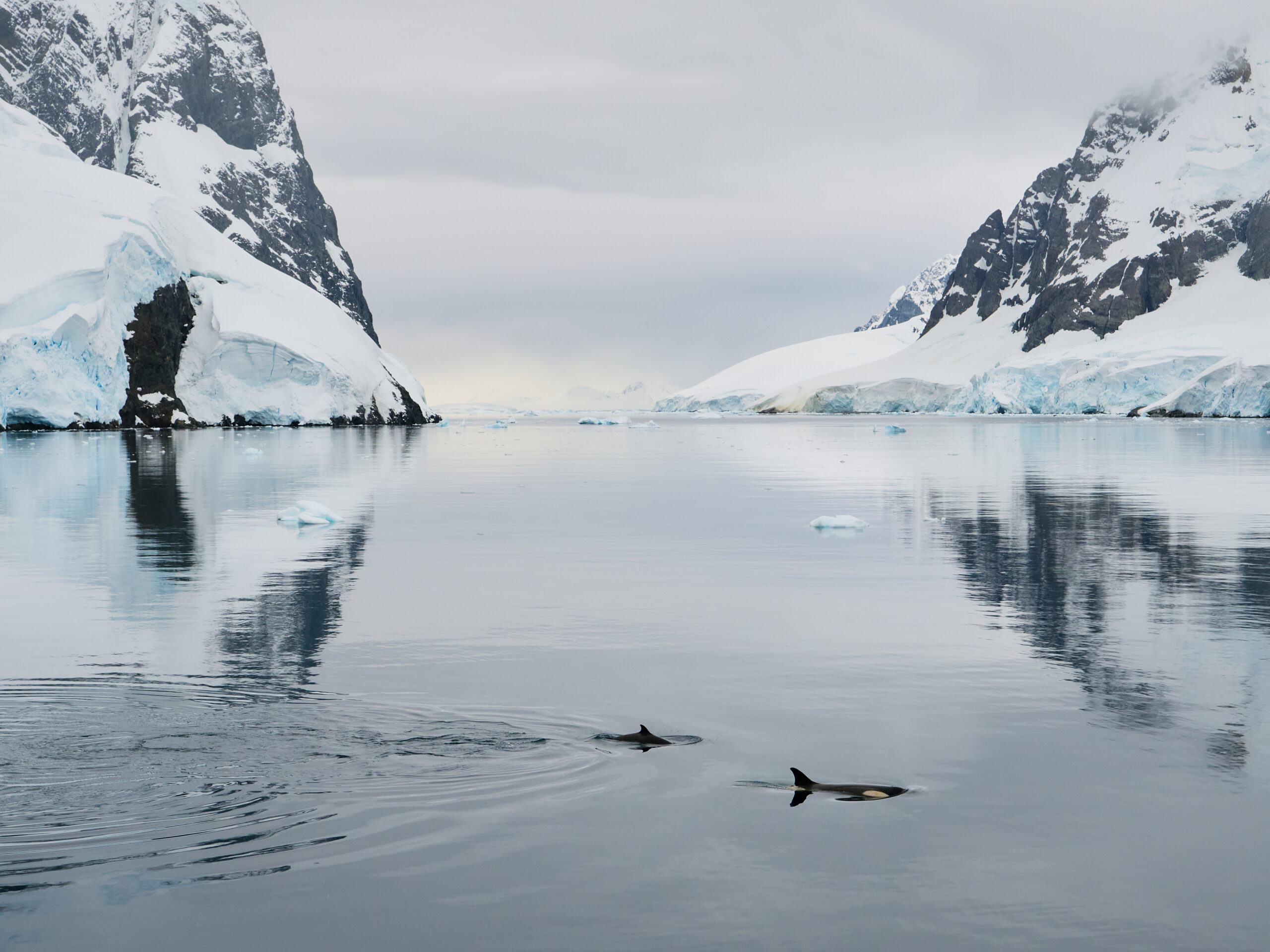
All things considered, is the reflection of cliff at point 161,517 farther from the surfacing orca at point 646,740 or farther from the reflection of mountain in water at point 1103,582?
the reflection of mountain in water at point 1103,582

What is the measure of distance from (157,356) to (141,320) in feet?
10.3

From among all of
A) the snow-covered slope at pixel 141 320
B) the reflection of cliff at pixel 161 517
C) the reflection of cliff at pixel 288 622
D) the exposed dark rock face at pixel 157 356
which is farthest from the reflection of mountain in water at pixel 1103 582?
the exposed dark rock face at pixel 157 356

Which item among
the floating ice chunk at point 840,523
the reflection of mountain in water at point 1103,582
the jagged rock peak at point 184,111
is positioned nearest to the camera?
the reflection of mountain in water at point 1103,582

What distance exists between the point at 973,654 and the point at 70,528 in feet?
53.2

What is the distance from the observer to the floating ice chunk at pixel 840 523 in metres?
21.3

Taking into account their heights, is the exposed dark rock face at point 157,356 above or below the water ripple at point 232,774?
above

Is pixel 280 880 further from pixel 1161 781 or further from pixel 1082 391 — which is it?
pixel 1082 391

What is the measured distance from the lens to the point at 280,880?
5621 millimetres

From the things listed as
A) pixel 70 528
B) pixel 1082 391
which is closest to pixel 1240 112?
pixel 1082 391

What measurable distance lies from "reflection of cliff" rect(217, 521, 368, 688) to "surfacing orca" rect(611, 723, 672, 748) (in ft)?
9.56

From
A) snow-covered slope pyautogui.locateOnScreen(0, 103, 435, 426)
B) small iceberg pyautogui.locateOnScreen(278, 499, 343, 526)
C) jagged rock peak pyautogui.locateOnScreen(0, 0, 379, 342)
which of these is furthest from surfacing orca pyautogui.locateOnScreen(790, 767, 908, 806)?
jagged rock peak pyautogui.locateOnScreen(0, 0, 379, 342)

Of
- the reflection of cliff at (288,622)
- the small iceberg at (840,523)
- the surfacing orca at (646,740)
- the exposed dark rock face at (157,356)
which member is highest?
the exposed dark rock face at (157,356)

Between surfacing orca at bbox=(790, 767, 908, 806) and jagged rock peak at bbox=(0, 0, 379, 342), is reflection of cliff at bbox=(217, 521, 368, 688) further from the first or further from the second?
jagged rock peak at bbox=(0, 0, 379, 342)

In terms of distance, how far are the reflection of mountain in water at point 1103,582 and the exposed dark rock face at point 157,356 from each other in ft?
215
